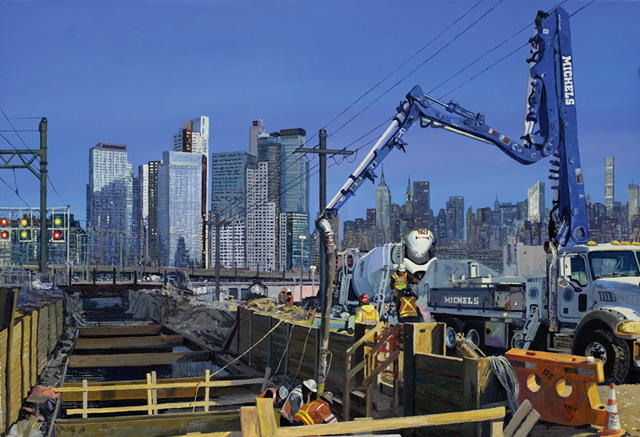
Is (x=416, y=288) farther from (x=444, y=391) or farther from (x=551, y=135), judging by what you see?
(x=444, y=391)

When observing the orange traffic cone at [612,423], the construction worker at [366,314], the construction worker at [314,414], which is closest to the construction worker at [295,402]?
the construction worker at [314,414]

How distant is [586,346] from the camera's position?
14875 mm

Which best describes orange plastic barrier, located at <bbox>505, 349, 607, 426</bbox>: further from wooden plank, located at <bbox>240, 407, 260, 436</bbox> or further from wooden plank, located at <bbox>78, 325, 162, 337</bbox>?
wooden plank, located at <bbox>78, 325, 162, 337</bbox>

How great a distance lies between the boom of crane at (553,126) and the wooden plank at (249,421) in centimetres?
1363

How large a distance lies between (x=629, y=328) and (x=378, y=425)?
854 cm

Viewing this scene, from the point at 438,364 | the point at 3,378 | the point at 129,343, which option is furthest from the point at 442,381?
the point at 129,343

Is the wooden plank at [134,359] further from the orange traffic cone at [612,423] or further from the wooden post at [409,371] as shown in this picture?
the orange traffic cone at [612,423]

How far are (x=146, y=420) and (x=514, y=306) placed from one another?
10.5 meters

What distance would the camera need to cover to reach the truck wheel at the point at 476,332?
19.9m

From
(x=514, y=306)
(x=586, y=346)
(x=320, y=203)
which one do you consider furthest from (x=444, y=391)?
(x=320, y=203)

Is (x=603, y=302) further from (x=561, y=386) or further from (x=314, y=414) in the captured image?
(x=314, y=414)

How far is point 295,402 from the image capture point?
10.4m

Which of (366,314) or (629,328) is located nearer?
(629,328)

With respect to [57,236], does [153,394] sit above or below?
below
